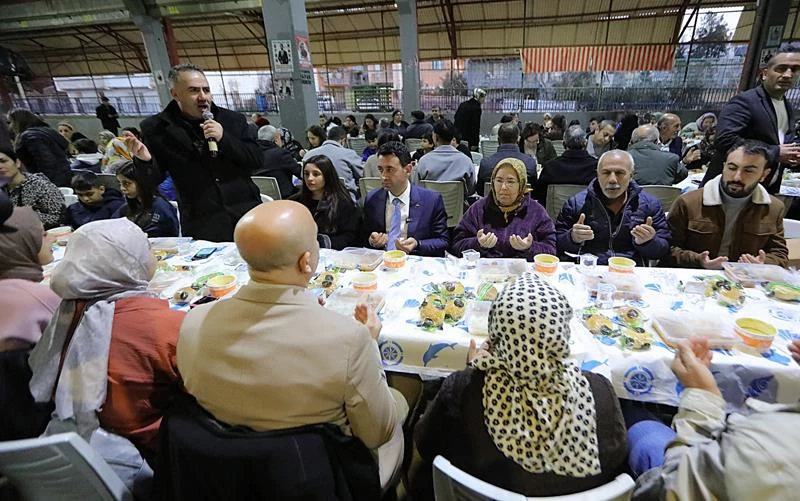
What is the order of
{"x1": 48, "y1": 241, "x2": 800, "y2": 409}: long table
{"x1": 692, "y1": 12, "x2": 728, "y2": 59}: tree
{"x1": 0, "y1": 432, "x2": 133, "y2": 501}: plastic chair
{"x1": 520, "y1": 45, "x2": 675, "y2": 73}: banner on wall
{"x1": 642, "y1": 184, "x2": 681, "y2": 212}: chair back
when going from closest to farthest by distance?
1. {"x1": 0, "y1": 432, "x2": 133, "y2": 501}: plastic chair
2. {"x1": 48, "y1": 241, "x2": 800, "y2": 409}: long table
3. {"x1": 642, "y1": 184, "x2": 681, "y2": 212}: chair back
4. {"x1": 692, "y1": 12, "x2": 728, "y2": 59}: tree
5. {"x1": 520, "y1": 45, "x2": 675, "y2": 73}: banner on wall

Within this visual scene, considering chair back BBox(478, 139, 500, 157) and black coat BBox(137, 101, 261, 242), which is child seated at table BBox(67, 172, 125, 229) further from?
chair back BBox(478, 139, 500, 157)

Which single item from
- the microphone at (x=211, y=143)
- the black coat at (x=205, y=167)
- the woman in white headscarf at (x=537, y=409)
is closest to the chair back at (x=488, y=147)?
the black coat at (x=205, y=167)

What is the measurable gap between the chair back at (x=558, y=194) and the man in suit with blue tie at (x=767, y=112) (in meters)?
1.19

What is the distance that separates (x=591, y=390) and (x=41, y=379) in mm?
1816

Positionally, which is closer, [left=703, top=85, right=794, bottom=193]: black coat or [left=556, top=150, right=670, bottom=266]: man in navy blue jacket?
[left=556, top=150, right=670, bottom=266]: man in navy blue jacket

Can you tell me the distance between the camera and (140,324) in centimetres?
134

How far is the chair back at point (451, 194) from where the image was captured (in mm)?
4109

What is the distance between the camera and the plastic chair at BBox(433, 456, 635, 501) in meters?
0.86

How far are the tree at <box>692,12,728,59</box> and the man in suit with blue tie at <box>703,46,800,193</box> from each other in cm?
1109

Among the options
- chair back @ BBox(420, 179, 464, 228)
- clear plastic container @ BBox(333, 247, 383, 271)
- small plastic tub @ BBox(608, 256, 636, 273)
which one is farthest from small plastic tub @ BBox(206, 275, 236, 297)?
chair back @ BBox(420, 179, 464, 228)

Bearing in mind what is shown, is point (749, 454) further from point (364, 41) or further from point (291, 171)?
→ point (364, 41)

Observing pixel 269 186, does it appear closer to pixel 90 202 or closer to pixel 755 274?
pixel 90 202

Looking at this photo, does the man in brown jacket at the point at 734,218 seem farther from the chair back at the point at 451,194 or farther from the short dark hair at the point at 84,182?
the short dark hair at the point at 84,182

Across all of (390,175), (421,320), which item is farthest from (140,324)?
(390,175)
